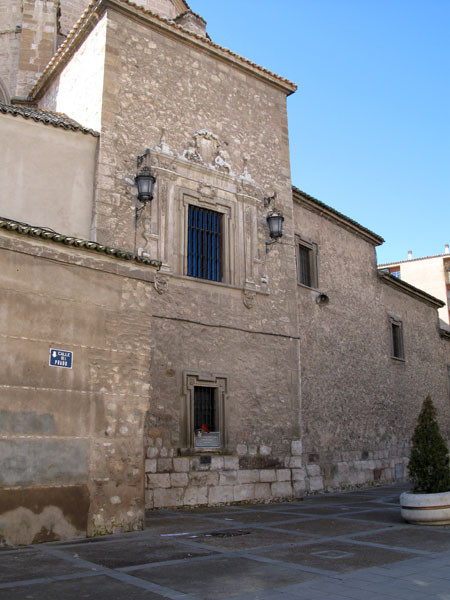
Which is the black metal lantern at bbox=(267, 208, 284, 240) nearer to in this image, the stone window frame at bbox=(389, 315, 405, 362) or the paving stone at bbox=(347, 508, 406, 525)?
the paving stone at bbox=(347, 508, 406, 525)

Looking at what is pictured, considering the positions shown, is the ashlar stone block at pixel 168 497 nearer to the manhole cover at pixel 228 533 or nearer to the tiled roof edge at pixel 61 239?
the manhole cover at pixel 228 533

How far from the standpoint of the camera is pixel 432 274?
129 ft

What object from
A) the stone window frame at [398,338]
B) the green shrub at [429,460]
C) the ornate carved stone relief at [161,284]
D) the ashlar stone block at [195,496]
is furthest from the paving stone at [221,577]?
the stone window frame at [398,338]

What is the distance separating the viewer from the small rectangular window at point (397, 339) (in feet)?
63.1

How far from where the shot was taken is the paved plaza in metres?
4.64

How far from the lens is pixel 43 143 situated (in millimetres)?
10359

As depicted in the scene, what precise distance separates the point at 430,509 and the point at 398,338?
11824 millimetres

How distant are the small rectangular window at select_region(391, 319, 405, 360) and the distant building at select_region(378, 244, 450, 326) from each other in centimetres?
1919

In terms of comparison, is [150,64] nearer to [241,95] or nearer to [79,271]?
[241,95]

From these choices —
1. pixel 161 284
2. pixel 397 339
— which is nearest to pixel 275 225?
pixel 161 284

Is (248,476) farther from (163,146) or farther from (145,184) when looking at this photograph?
(163,146)

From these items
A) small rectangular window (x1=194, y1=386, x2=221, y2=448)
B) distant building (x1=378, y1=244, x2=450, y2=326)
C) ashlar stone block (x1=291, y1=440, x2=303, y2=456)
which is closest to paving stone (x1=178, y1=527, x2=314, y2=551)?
small rectangular window (x1=194, y1=386, x2=221, y2=448)

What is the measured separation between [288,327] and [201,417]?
9.95 feet

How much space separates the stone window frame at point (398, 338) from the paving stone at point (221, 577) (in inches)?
560
